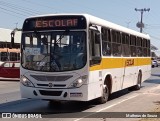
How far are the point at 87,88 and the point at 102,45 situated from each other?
2.29m

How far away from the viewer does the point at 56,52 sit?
12727 millimetres

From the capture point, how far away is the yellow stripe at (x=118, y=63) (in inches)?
551

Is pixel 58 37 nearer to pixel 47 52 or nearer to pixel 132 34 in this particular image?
pixel 47 52

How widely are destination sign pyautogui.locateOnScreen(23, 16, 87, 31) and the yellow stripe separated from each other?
57.5 inches

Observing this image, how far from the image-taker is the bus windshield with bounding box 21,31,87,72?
41.2ft

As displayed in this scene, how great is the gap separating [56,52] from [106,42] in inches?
107

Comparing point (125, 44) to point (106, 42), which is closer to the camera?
point (106, 42)

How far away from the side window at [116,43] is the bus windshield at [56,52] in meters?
3.41

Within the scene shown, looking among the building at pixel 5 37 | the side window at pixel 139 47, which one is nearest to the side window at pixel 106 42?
the side window at pixel 139 47

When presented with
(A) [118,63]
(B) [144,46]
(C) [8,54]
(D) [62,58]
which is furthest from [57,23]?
(C) [8,54]

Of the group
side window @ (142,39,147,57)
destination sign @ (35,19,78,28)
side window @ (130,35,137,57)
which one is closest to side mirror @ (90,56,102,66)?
destination sign @ (35,19,78,28)

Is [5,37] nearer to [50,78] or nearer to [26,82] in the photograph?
[26,82]

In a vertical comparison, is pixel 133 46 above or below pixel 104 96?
above

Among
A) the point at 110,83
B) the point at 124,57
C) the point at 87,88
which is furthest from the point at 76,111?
the point at 124,57
